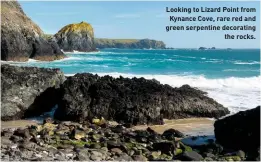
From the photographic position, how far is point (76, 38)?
105062mm

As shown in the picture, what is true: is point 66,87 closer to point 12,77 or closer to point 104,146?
point 12,77

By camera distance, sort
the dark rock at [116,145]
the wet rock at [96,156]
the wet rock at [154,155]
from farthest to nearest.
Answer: the dark rock at [116,145]
the wet rock at [154,155]
the wet rock at [96,156]

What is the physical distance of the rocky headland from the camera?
9562 millimetres

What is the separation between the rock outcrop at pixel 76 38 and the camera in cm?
10156

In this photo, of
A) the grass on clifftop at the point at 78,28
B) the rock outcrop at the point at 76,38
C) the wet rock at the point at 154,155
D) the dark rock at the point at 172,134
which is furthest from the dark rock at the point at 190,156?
the grass on clifftop at the point at 78,28

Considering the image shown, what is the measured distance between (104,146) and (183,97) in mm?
6180

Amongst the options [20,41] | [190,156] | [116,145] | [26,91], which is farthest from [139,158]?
[20,41]

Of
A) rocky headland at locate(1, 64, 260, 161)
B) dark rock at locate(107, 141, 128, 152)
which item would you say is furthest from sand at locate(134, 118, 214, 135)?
dark rock at locate(107, 141, 128, 152)

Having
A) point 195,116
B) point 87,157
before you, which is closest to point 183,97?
point 195,116

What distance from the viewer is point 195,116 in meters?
15.1

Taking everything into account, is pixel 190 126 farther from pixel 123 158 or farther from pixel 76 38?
pixel 76 38

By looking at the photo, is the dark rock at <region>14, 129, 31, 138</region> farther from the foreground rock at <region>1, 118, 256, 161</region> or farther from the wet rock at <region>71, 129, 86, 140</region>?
the wet rock at <region>71, 129, 86, 140</region>

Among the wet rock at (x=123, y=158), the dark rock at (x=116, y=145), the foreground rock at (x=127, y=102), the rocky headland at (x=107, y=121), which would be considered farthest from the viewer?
the foreground rock at (x=127, y=102)

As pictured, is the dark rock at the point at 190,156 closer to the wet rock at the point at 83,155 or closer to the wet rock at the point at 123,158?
the wet rock at the point at 123,158
